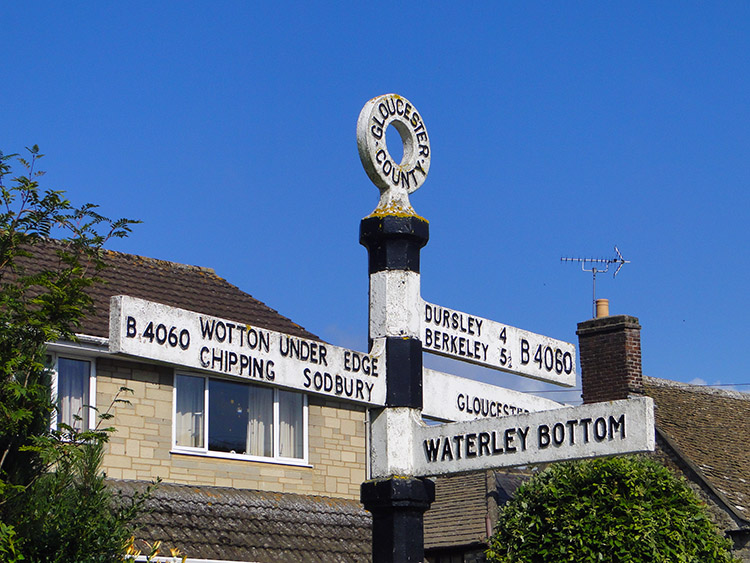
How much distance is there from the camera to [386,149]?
19.2 feet

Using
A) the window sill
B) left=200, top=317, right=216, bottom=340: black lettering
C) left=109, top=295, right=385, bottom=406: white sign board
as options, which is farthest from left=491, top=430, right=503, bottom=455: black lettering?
the window sill

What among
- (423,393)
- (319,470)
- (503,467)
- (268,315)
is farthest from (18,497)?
(268,315)

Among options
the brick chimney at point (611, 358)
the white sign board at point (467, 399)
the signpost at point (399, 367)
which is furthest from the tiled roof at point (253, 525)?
the signpost at point (399, 367)

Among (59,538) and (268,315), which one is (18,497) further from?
(268,315)

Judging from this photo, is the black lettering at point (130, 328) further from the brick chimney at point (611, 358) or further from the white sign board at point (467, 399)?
the brick chimney at point (611, 358)

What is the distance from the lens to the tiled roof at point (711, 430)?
73.3ft

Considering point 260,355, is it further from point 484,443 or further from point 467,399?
point 467,399

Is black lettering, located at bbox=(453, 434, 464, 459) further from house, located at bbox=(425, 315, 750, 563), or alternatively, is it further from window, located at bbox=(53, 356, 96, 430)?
house, located at bbox=(425, 315, 750, 563)

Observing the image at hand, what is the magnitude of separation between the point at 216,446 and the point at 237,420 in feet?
1.78

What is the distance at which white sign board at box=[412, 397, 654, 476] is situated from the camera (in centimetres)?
509

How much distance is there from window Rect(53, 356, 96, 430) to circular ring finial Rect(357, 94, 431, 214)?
1070 cm

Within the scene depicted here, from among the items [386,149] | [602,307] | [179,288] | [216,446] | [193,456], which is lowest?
[193,456]

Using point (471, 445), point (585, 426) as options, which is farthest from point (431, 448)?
point (585, 426)

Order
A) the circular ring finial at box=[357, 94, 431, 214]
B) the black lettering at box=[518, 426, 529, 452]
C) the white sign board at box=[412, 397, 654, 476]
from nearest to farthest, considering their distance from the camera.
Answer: the white sign board at box=[412, 397, 654, 476] < the black lettering at box=[518, 426, 529, 452] < the circular ring finial at box=[357, 94, 431, 214]
